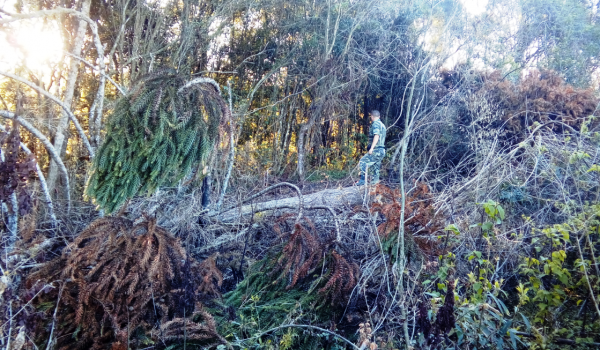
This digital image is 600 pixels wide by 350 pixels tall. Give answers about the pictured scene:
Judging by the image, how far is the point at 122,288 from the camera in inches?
123

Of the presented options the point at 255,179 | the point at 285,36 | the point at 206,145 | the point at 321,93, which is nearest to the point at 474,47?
the point at 321,93

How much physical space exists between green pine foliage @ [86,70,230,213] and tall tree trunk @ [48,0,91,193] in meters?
3.53

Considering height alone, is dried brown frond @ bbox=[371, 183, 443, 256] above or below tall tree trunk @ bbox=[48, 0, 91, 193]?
below

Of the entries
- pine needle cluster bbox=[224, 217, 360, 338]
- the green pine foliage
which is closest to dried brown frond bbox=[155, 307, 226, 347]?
pine needle cluster bbox=[224, 217, 360, 338]

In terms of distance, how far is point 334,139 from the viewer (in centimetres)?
1257

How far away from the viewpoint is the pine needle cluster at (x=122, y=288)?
2875 mm

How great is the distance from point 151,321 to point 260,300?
3.13 ft

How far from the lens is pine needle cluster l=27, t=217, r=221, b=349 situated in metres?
2.88

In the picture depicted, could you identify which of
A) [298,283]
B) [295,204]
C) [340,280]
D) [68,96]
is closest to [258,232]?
[295,204]

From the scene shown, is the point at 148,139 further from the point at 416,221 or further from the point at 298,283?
the point at 416,221

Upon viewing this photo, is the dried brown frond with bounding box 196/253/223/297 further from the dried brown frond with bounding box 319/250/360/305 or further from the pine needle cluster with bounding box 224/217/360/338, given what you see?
the dried brown frond with bounding box 319/250/360/305

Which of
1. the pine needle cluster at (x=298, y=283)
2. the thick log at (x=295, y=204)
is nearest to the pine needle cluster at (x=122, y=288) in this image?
the pine needle cluster at (x=298, y=283)

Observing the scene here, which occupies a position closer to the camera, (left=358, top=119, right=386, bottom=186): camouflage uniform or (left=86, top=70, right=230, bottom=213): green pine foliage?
(left=86, top=70, right=230, bottom=213): green pine foliage

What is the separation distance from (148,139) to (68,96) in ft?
17.6
